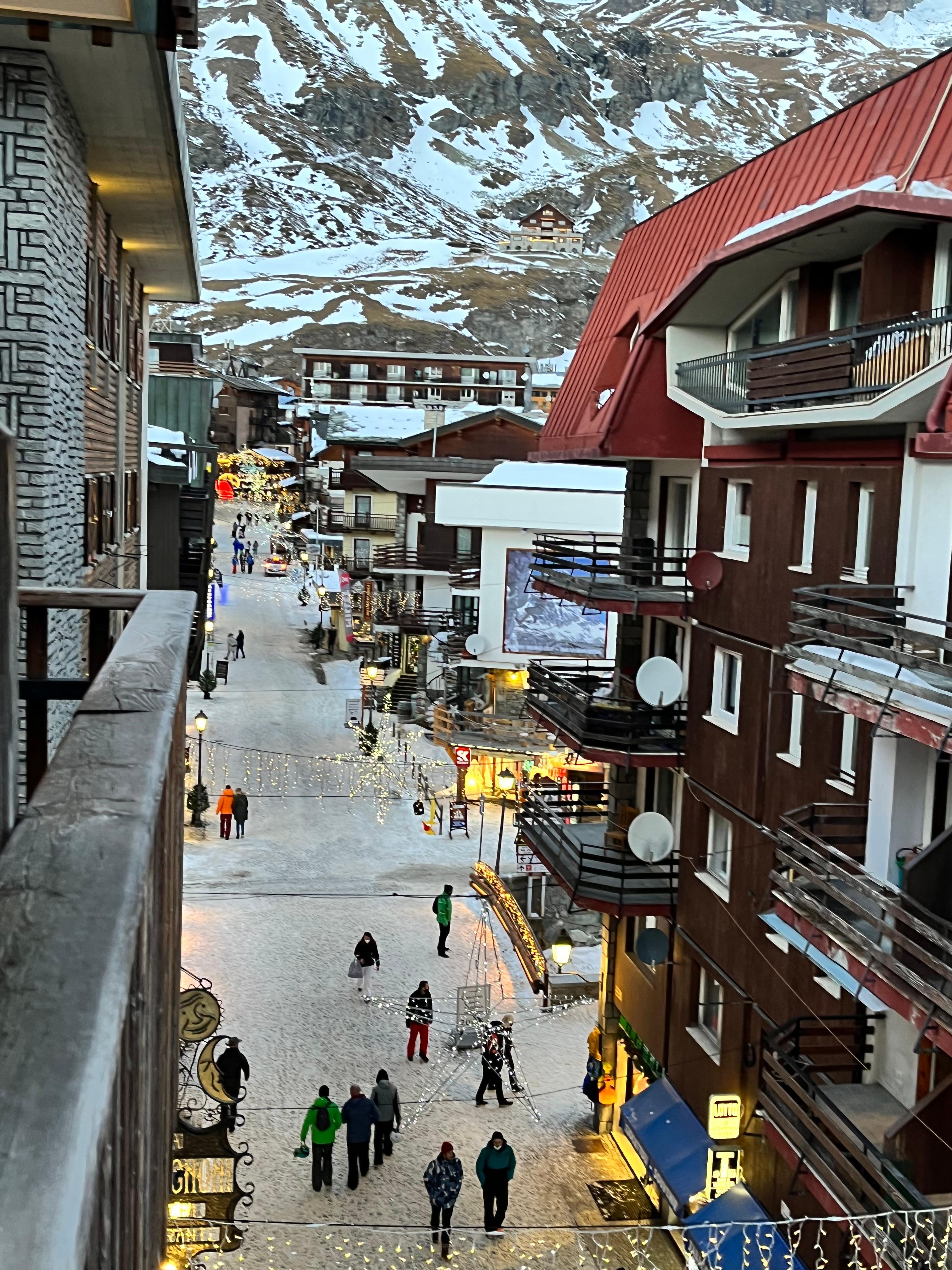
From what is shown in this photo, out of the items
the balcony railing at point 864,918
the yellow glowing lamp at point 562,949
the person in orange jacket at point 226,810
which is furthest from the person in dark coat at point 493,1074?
the person in orange jacket at point 226,810

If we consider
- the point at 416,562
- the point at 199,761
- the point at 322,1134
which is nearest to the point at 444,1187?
the point at 322,1134

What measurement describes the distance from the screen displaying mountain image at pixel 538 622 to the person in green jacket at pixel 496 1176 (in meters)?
17.3

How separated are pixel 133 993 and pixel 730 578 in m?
14.6

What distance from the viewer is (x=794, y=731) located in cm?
1449

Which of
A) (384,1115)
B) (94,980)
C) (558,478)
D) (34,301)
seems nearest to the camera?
(94,980)

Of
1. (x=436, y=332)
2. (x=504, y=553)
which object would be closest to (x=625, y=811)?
(x=504, y=553)

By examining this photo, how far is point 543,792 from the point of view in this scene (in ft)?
68.4

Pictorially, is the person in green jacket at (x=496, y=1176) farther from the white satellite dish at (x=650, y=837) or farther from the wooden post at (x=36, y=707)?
the wooden post at (x=36, y=707)

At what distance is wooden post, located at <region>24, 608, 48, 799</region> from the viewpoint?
366 centimetres

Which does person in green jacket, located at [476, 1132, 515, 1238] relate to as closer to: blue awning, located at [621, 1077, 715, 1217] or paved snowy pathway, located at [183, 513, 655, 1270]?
paved snowy pathway, located at [183, 513, 655, 1270]

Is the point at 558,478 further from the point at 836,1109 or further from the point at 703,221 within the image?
the point at 836,1109

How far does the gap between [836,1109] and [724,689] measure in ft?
21.5

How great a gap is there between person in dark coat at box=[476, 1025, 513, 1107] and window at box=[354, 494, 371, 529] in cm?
4028

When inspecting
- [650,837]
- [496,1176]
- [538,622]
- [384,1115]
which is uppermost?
[538,622]
